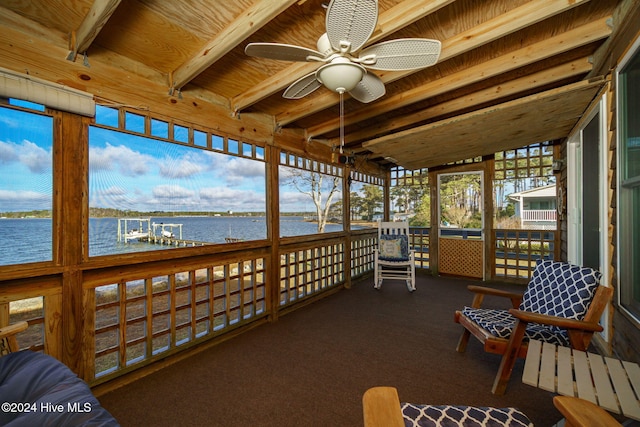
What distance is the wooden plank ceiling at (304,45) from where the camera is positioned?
1707 millimetres

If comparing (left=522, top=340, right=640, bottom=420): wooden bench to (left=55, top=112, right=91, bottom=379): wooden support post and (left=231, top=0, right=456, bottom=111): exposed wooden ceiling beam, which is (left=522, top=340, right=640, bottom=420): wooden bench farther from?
(left=55, top=112, right=91, bottom=379): wooden support post

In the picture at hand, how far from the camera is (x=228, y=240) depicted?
2943mm

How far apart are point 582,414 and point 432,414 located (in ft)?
1.70

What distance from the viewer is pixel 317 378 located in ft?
7.08

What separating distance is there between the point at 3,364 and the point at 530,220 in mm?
6061

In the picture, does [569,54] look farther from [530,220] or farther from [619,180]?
[530,220]

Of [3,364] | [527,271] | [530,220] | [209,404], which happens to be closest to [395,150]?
[530,220]

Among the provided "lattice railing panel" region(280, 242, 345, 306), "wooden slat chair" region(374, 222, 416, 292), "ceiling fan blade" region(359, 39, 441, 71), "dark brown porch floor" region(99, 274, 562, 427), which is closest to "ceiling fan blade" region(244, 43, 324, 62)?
"ceiling fan blade" region(359, 39, 441, 71)

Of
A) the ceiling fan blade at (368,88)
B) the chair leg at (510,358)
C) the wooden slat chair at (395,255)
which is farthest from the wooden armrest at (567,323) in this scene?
the wooden slat chair at (395,255)

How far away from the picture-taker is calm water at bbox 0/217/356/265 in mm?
1732

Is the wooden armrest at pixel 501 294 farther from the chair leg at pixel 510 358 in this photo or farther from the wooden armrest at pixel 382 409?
the wooden armrest at pixel 382 409

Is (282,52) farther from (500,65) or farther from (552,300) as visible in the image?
(552,300)

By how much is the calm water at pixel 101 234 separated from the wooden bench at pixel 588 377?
2573 mm

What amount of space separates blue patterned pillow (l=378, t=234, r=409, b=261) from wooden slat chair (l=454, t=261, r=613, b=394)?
2387 millimetres
